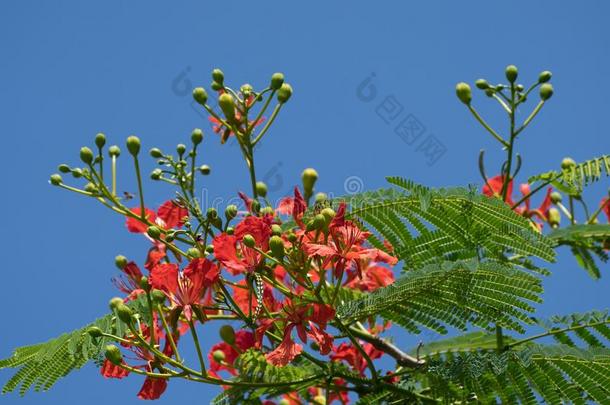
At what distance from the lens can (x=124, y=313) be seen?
2816 mm

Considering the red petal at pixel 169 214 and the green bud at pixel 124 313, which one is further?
the red petal at pixel 169 214

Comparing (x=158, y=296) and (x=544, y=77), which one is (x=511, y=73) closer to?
(x=544, y=77)

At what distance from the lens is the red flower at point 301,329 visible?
2908 mm

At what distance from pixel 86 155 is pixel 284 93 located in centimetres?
74

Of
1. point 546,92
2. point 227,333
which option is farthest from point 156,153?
point 546,92

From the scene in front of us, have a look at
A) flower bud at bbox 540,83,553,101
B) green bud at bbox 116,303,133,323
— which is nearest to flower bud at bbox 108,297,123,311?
green bud at bbox 116,303,133,323

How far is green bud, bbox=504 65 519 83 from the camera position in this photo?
12.4 ft

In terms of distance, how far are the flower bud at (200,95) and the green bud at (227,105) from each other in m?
0.09

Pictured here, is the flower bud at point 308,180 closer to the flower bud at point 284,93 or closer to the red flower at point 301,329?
the flower bud at point 284,93

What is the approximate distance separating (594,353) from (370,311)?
2.20 feet

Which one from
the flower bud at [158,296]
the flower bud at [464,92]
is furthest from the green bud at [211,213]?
the flower bud at [464,92]

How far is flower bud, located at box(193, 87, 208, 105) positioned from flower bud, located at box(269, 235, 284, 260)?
889 millimetres

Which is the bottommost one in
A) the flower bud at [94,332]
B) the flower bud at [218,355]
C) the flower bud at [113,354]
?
the flower bud at [113,354]

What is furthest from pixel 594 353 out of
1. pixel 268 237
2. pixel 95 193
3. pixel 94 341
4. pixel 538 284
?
pixel 95 193
